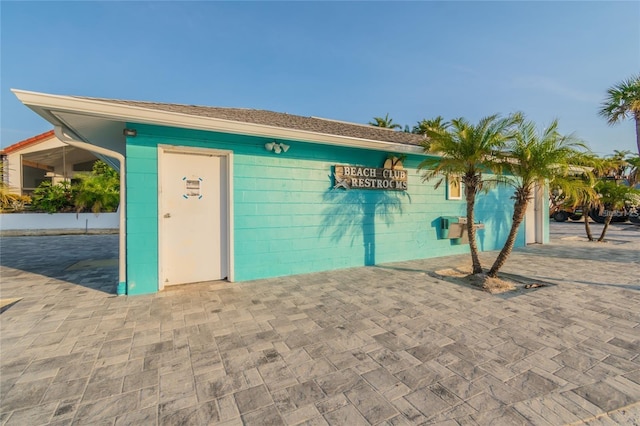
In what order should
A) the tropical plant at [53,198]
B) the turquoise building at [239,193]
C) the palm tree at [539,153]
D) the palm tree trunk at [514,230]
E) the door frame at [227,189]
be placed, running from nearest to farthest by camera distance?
the turquoise building at [239,193] < the door frame at [227,189] < the palm tree at [539,153] < the palm tree trunk at [514,230] < the tropical plant at [53,198]

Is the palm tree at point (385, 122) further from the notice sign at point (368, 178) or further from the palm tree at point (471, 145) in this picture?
the palm tree at point (471, 145)

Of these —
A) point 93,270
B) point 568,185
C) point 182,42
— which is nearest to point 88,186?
point 182,42

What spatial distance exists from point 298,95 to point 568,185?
12225mm

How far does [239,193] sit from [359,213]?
2534 millimetres

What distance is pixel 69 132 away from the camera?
4.62 m

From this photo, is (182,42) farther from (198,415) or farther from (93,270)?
(198,415)

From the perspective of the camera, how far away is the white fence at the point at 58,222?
12.0 meters

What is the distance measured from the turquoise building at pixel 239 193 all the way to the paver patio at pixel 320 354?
0.57 meters

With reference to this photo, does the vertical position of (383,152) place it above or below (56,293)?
above

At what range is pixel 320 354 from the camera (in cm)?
250

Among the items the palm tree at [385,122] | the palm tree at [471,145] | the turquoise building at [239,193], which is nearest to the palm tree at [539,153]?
the palm tree at [471,145]

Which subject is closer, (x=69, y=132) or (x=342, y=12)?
(x=69, y=132)

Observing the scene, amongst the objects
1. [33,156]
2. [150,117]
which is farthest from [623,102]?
[33,156]

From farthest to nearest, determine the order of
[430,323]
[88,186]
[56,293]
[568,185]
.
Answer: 1. [88,186]
2. [568,185]
3. [56,293]
4. [430,323]
